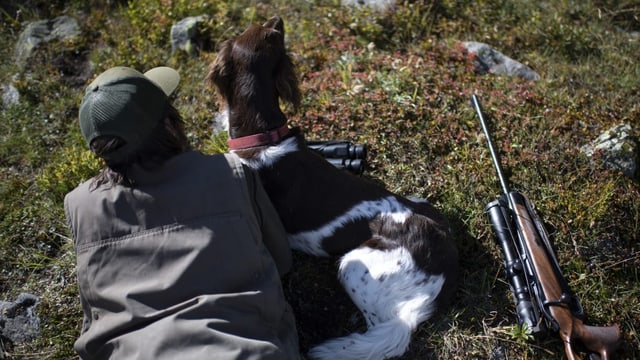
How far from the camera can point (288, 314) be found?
3.20m

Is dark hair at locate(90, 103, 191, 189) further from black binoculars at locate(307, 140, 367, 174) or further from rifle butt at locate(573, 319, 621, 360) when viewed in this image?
rifle butt at locate(573, 319, 621, 360)

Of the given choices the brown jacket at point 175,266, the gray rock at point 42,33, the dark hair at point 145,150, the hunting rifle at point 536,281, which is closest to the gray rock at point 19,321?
the brown jacket at point 175,266

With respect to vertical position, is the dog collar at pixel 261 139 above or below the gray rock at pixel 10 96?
above

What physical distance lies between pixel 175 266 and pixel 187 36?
3.66m

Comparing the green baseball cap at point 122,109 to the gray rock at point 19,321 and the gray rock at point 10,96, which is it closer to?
the gray rock at point 19,321

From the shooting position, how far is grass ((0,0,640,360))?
3980mm

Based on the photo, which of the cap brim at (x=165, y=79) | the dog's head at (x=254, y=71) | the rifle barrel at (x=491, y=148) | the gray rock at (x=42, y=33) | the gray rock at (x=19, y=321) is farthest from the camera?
the gray rock at (x=42, y=33)

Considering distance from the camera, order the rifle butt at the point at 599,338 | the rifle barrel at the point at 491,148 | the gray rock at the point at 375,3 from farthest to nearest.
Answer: the gray rock at the point at 375,3, the rifle barrel at the point at 491,148, the rifle butt at the point at 599,338

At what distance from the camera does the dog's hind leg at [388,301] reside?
3473 mm

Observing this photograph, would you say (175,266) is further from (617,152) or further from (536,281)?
(617,152)

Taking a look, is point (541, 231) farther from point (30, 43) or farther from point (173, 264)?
point (30, 43)

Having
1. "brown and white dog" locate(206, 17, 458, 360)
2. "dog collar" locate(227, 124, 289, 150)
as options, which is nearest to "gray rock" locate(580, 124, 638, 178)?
"brown and white dog" locate(206, 17, 458, 360)

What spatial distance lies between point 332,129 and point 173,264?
8.06 ft

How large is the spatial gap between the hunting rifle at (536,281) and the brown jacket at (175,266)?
177 centimetres
